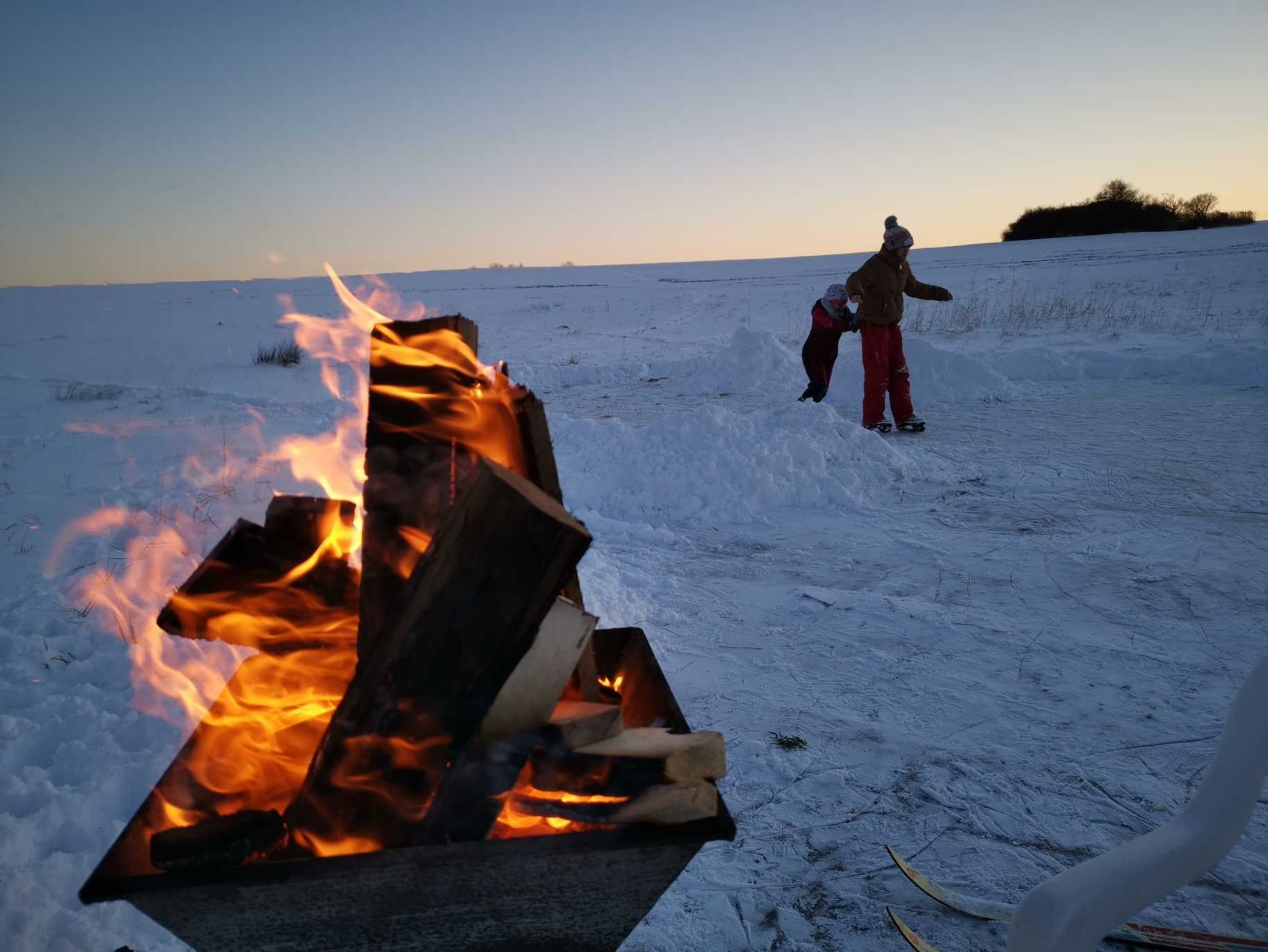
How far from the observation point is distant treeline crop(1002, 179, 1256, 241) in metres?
60.0

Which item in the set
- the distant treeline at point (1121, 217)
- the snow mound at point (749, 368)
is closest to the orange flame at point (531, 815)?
the snow mound at point (749, 368)

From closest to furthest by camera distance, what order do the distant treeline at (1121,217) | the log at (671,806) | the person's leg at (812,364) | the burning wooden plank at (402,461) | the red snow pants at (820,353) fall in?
1. the log at (671,806)
2. the burning wooden plank at (402,461)
3. the red snow pants at (820,353)
4. the person's leg at (812,364)
5. the distant treeline at (1121,217)

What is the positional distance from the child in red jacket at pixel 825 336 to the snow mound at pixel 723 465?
96.5 inches

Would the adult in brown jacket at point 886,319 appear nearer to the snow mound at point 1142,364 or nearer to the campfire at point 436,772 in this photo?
the snow mound at point 1142,364

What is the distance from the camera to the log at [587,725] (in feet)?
5.19

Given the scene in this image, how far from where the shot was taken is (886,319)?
8180mm

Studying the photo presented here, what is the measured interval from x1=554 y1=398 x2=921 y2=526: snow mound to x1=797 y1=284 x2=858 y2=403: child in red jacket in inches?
96.5

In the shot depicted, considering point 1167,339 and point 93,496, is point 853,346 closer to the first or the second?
point 1167,339

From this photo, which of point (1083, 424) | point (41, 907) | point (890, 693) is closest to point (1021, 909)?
point (890, 693)

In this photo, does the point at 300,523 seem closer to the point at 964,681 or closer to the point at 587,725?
the point at 587,725

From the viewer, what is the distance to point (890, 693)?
3.43 metres

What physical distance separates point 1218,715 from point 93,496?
635 cm

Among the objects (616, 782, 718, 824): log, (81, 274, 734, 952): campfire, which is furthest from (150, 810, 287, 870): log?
(616, 782, 718, 824): log

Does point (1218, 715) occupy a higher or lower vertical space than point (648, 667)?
lower
